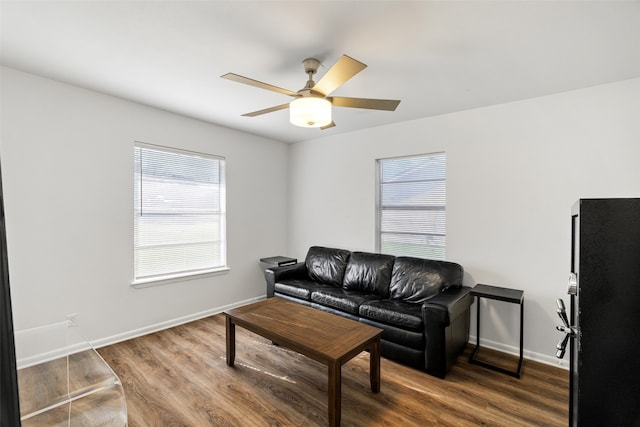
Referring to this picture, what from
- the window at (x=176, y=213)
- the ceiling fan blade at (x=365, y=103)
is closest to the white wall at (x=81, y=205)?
the window at (x=176, y=213)

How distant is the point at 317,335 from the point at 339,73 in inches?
74.0

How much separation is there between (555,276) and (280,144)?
4.06 m

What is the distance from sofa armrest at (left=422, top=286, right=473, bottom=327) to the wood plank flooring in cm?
51

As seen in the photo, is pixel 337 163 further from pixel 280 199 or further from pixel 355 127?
pixel 280 199

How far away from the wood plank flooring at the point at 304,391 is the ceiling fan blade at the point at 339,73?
7.58ft

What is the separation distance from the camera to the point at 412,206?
3797 millimetres

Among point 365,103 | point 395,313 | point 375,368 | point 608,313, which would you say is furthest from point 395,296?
point 608,313

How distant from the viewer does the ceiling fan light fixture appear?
2.04 m

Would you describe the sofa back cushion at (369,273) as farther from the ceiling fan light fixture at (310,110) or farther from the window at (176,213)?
the ceiling fan light fixture at (310,110)

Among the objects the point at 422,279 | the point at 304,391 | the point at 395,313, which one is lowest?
the point at 304,391

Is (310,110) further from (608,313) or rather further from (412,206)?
(412,206)

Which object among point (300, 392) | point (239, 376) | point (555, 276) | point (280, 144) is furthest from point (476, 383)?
point (280, 144)

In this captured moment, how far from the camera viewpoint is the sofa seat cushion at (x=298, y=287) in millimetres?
3574

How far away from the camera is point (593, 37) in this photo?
1.94 metres
